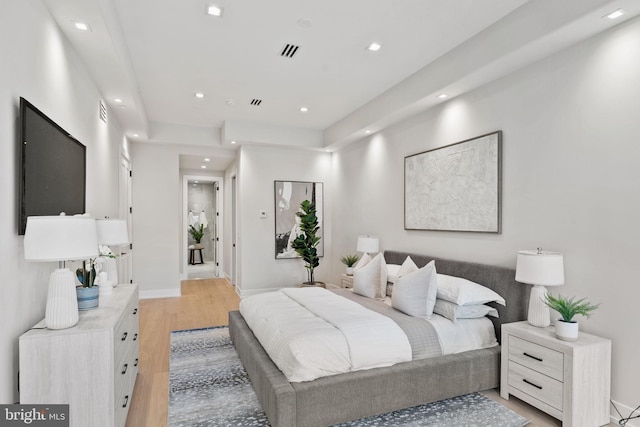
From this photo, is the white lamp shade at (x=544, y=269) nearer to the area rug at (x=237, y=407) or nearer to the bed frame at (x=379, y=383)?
the bed frame at (x=379, y=383)

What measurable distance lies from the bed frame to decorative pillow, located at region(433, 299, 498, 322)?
0.13 m

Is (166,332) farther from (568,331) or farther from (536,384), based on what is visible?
(568,331)

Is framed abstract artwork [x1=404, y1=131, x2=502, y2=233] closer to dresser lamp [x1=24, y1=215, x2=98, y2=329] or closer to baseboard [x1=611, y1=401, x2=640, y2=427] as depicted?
baseboard [x1=611, y1=401, x2=640, y2=427]

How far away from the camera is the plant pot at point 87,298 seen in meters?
2.20

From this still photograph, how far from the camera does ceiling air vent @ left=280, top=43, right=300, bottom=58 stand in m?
3.34

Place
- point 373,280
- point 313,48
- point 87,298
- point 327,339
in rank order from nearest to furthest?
point 87,298, point 327,339, point 313,48, point 373,280

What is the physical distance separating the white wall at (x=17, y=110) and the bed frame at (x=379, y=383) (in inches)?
53.9

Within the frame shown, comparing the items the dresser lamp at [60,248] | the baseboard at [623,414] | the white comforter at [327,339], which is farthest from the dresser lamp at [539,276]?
the dresser lamp at [60,248]

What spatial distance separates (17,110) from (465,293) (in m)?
3.20

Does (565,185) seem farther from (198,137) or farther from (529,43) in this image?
(198,137)

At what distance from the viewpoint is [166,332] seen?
431 cm

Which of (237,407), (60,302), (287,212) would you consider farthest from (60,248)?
(287,212)

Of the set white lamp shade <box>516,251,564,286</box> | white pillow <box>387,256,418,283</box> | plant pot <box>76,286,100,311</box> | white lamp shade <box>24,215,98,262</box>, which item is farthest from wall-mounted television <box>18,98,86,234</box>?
white lamp shade <box>516,251,564,286</box>

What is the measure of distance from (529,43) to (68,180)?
11.4 feet
